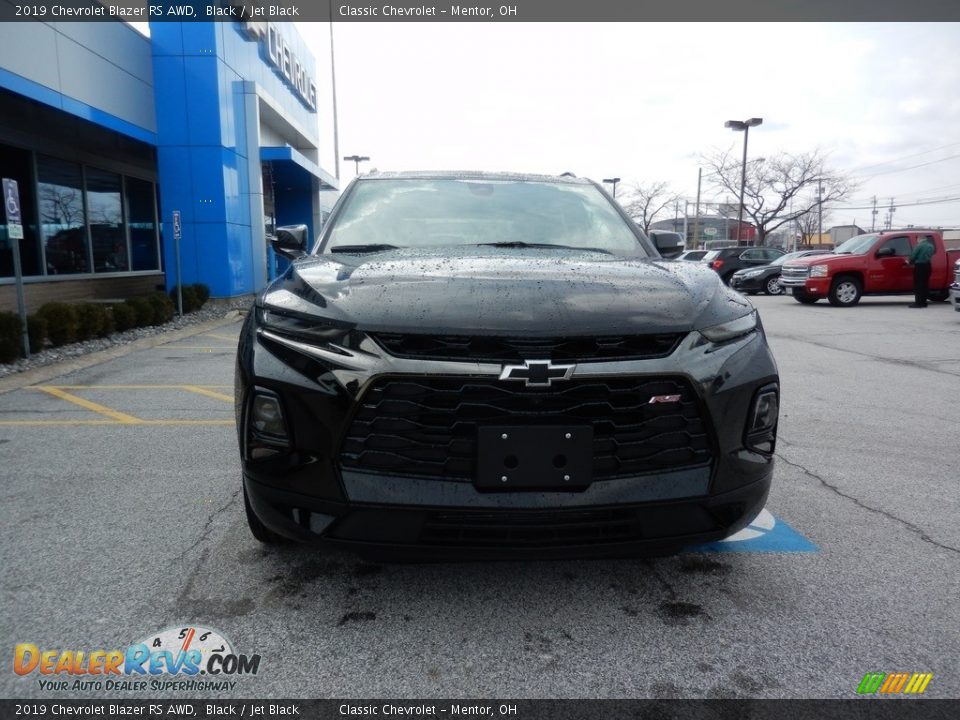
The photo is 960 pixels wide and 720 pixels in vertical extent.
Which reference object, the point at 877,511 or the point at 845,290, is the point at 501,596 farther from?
the point at 845,290

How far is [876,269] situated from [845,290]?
78 cm

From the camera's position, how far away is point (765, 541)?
2943 millimetres

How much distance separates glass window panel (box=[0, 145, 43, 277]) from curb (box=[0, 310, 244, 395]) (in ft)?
13.2

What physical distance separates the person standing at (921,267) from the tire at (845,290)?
1117 mm

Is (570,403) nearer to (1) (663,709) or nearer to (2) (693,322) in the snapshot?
(2) (693,322)

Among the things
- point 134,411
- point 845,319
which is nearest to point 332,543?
point 134,411

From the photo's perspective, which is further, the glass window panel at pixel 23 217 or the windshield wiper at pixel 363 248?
the glass window panel at pixel 23 217

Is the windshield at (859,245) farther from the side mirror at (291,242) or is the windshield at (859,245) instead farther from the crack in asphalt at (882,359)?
the side mirror at (291,242)

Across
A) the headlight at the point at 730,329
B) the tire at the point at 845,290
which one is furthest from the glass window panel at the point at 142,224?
the headlight at the point at 730,329

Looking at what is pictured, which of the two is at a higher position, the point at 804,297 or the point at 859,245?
the point at 859,245

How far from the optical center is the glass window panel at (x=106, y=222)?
53.4 ft

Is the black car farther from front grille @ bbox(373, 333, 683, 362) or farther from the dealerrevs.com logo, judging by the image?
the dealerrevs.com logo

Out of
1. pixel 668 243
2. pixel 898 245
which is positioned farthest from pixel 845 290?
pixel 668 243

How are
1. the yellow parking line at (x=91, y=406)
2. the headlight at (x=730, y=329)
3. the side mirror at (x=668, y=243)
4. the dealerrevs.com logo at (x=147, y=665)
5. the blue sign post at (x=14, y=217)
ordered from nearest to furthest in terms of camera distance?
1. the dealerrevs.com logo at (x=147, y=665)
2. the headlight at (x=730, y=329)
3. the side mirror at (x=668, y=243)
4. the yellow parking line at (x=91, y=406)
5. the blue sign post at (x=14, y=217)
